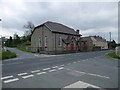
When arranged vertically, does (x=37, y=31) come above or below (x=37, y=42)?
above

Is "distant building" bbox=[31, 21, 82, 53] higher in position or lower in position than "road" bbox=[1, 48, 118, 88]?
higher

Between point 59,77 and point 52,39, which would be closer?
point 59,77

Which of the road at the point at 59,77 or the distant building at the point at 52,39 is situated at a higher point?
the distant building at the point at 52,39

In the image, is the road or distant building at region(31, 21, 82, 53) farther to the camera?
distant building at region(31, 21, 82, 53)

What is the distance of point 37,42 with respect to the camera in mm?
32281

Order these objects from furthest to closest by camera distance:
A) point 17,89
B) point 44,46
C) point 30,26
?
point 30,26 < point 44,46 < point 17,89

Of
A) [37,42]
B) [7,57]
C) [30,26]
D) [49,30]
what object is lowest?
[7,57]

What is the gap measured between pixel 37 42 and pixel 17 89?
2918 cm

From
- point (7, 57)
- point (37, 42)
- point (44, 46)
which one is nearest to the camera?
point (7, 57)

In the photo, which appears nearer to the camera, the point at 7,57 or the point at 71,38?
the point at 7,57

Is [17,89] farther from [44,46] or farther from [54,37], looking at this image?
[44,46]

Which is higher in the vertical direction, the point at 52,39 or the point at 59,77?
the point at 52,39

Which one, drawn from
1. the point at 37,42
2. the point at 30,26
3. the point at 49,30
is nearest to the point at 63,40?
the point at 49,30

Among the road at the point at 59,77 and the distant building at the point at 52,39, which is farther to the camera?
the distant building at the point at 52,39
